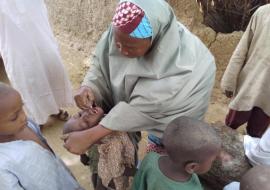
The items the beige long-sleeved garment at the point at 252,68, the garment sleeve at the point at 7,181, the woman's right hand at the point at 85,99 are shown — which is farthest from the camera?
the beige long-sleeved garment at the point at 252,68

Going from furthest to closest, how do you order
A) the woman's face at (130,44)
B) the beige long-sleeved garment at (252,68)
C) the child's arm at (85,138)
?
the beige long-sleeved garment at (252,68) < the child's arm at (85,138) < the woman's face at (130,44)

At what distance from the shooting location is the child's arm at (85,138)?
5.69 ft

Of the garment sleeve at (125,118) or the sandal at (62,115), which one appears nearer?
the garment sleeve at (125,118)

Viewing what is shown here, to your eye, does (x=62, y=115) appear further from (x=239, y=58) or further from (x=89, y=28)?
(x=239, y=58)

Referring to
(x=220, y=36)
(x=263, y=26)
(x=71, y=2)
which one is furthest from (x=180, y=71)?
(x=71, y=2)

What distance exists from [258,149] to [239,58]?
601 millimetres

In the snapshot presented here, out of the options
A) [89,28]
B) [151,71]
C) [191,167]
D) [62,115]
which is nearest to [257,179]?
[191,167]

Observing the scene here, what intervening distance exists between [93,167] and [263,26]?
1.28 m

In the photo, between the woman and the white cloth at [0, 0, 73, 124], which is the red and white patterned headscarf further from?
the white cloth at [0, 0, 73, 124]

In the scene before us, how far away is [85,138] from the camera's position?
1.73m

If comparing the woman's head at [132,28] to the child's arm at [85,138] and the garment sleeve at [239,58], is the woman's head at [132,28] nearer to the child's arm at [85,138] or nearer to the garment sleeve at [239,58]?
the child's arm at [85,138]

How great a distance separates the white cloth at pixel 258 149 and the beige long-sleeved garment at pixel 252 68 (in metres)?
0.28

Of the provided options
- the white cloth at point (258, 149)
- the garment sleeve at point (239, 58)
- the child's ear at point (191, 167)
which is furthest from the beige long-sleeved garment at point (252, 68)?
the child's ear at point (191, 167)

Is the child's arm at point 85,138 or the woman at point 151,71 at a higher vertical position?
the woman at point 151,71
